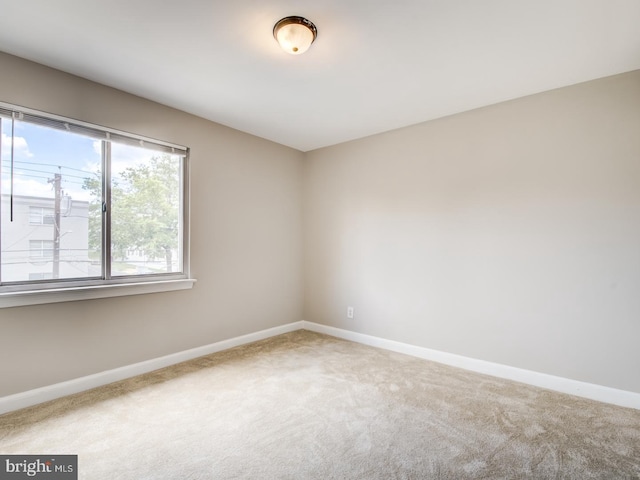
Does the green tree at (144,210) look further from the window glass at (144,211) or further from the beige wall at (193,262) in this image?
the beige wall at (193,262)

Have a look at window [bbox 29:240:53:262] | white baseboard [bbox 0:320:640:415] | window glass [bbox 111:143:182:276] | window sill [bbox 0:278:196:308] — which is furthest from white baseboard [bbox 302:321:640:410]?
window [bbox 29:240:53:262]

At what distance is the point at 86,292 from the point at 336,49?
259 cm

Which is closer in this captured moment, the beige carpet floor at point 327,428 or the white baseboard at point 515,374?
the beige carpet floor at point 327,428

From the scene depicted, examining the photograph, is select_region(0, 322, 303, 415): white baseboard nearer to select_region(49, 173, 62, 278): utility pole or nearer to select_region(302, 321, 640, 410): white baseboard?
select_region(49, 173, 62, 278): utility pole

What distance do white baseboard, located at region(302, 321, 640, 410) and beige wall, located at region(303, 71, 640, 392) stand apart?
0.06 metres

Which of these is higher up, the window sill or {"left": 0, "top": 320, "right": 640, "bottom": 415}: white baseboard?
the window sill

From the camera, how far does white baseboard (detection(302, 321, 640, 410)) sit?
2.37 metres

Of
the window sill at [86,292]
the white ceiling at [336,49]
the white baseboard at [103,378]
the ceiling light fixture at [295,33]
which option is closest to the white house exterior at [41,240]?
the window sill at [86,292]

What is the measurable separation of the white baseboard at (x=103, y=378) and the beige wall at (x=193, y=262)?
0.15ft

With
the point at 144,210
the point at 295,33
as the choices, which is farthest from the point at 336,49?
the point at 144,210

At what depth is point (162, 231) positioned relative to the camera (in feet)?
10.1

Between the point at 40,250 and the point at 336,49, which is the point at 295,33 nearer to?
the point at 336,49

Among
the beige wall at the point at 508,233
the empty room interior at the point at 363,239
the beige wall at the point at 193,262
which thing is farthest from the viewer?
the beige wall at the point at 508,233

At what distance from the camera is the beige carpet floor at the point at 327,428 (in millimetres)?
1681
